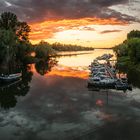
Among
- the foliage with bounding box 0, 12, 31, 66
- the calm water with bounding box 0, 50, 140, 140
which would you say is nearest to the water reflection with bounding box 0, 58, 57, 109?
the calm water with bounding box 0, 50, 140, 140

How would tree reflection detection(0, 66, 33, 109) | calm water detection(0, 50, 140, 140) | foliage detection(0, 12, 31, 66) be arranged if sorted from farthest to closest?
1. foliage detection(0, 12, 31, 66)
2. tree reflection detection(0, 66, 33, 109)
3. calm water detection(0, 50, 140, 140)

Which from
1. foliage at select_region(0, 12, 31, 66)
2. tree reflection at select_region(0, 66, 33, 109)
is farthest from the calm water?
foliage at select_region(0, 12, 31, 66)

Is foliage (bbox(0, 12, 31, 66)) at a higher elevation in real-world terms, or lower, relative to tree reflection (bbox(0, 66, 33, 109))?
higher

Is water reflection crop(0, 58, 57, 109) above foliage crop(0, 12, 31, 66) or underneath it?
underneath

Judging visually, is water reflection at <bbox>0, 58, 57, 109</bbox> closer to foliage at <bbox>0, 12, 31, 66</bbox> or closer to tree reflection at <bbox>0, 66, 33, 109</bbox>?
tree reflection at <bbox>0, 66, 33, 109</bbox>

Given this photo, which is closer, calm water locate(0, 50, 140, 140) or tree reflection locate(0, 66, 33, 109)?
calm water locate(0, 50, 140, 140)

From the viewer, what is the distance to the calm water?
5269 cm

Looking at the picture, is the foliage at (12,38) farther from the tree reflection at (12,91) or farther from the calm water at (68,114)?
the calm water at (68,114)

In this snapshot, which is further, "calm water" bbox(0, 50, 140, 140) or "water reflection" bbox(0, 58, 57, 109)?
"water reflection" bbox(0, 58, 57, 109)

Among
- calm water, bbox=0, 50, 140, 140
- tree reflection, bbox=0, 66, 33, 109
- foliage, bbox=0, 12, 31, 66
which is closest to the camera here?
calm water, bbox=0, 50, 140, 140

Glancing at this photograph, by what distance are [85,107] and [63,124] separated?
12.6 meters

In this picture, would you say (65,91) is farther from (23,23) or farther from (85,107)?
(23,23)

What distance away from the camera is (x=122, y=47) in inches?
7520

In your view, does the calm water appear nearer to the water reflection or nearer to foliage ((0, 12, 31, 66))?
the water reflection
